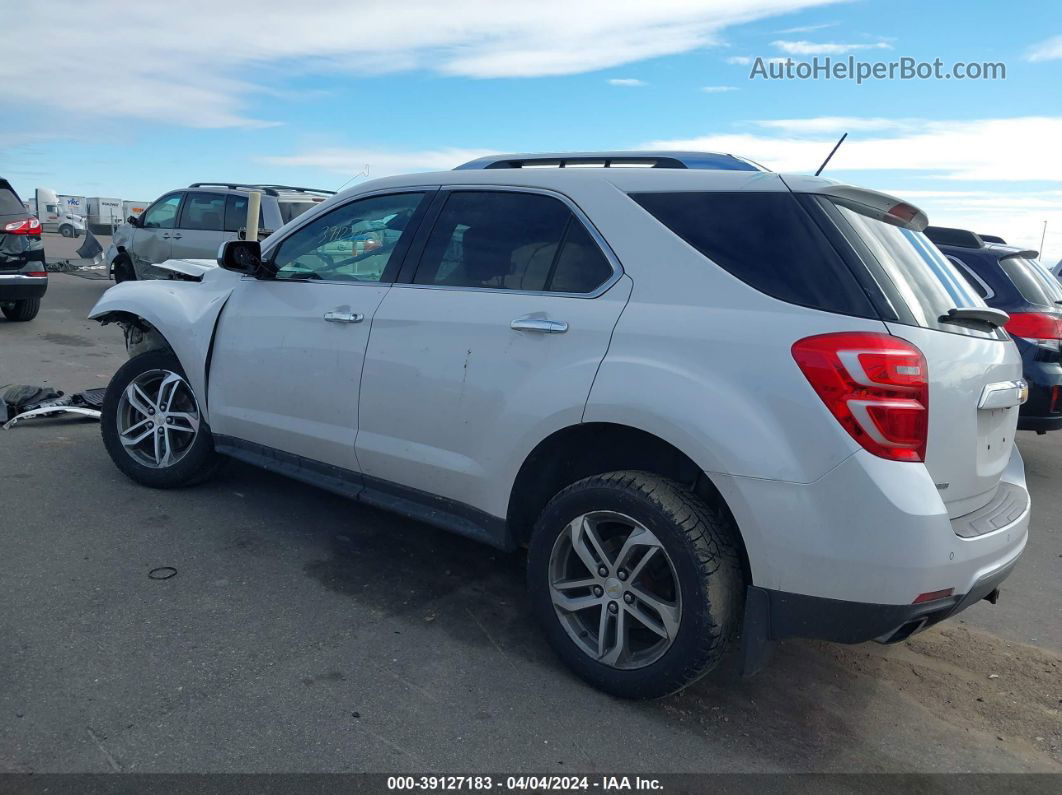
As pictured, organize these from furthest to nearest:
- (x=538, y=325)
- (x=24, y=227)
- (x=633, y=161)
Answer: (x=24, y=227) → (x=633, y=161) → (x=538, y=325)

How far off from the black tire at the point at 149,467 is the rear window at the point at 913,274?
3.55 meters

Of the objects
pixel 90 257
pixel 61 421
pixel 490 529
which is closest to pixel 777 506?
pixel 490 529

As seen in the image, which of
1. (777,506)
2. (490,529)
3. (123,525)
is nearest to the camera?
(777,506)

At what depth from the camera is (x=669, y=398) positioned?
2.83 m

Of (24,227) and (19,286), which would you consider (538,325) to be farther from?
(19,286)

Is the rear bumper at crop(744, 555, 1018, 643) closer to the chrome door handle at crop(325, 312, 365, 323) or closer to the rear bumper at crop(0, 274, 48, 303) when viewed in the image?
the chrome door handle at crop(325, 312, 365, 323)

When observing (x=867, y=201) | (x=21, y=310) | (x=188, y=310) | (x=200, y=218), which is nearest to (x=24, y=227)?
(x=21, y=310)

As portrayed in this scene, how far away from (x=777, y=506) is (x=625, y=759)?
3.14 ft

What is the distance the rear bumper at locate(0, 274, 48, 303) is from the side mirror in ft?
26.1

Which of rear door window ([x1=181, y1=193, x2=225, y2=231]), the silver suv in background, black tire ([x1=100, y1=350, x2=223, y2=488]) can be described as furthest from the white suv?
rear door window ([x1=181, y1=193, x2=225, y2=231])

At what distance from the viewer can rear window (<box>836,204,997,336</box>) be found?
9.12 feet

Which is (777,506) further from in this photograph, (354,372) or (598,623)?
(354,372)

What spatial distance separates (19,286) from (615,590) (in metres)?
10.5

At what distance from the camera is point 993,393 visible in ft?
9.50
